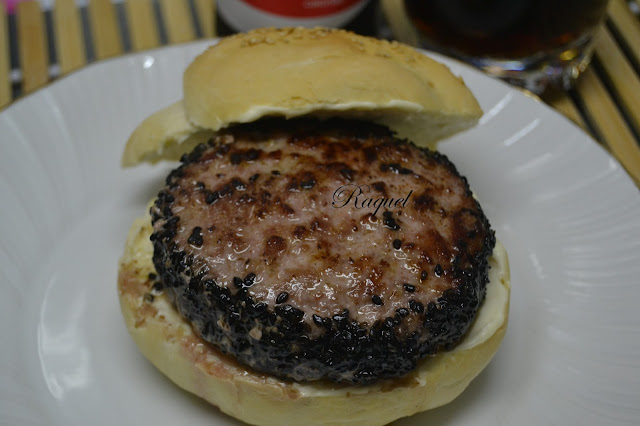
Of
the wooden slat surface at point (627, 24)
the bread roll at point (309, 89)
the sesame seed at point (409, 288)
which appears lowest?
the wooden slat surface at point (627, 24)

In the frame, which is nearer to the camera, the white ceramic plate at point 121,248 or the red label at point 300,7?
the white ceramic plate at point 121,248

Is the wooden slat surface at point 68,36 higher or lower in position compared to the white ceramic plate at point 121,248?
higher

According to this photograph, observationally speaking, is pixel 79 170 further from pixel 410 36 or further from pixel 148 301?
pixel 410 36

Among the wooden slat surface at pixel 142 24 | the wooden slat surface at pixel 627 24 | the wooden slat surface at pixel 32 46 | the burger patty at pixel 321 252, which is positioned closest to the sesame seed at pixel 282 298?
the burger patty at pixel 321 252

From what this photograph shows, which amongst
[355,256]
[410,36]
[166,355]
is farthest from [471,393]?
[410,36]

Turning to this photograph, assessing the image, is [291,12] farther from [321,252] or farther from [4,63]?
[321,252]

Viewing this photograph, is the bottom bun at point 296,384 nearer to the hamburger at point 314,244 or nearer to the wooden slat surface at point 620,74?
the hamburger at point 314,244

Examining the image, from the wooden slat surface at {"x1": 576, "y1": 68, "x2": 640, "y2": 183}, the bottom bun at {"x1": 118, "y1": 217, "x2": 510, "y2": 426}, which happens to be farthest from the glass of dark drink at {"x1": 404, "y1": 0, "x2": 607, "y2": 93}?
the bottom bun at {"x1": 118, "y1": 217, "x2": 510, "y2": 426}

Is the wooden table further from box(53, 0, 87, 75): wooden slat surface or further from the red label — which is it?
the red label
